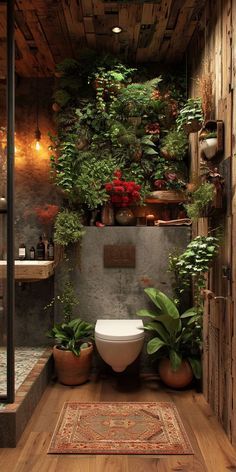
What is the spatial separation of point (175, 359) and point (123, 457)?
1203 mm

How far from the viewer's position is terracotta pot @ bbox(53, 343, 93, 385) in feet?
12.2

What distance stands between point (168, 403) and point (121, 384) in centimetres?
57

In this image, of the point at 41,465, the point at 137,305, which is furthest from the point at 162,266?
the point at 41,465

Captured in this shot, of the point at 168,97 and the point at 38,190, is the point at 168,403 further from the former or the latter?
the point at 168,97

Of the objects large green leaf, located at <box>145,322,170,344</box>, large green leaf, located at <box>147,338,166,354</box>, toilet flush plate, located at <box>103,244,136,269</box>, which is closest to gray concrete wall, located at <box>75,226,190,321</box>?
toilet flush plate, located at <box>103,244,136,269</box>

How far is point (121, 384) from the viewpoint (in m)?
3.84

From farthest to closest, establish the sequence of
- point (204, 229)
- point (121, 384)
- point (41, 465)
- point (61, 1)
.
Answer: point (121, 384) < point (204, 229) < point (61, 1) < point (41, 465)

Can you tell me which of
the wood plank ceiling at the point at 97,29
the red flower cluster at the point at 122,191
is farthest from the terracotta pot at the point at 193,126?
the wood plank ceiling at the point at 97,29

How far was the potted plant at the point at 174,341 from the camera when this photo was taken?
368 centimetres

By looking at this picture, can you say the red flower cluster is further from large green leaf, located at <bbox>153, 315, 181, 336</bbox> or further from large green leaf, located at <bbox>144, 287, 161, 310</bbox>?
large green leaf, located at <bbox>153, 315, 181, 336</bbox>

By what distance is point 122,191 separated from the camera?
3.99 meters

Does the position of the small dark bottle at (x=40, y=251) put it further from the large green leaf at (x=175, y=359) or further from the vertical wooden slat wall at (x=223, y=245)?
the vertical wooden slat wall at (x=223, y=245)

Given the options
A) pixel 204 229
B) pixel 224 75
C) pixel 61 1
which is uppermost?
pixel 61 1

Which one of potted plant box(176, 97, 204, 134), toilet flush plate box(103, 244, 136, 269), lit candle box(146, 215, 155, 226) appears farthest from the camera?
lit candle box(146, 215, 155, 226)
